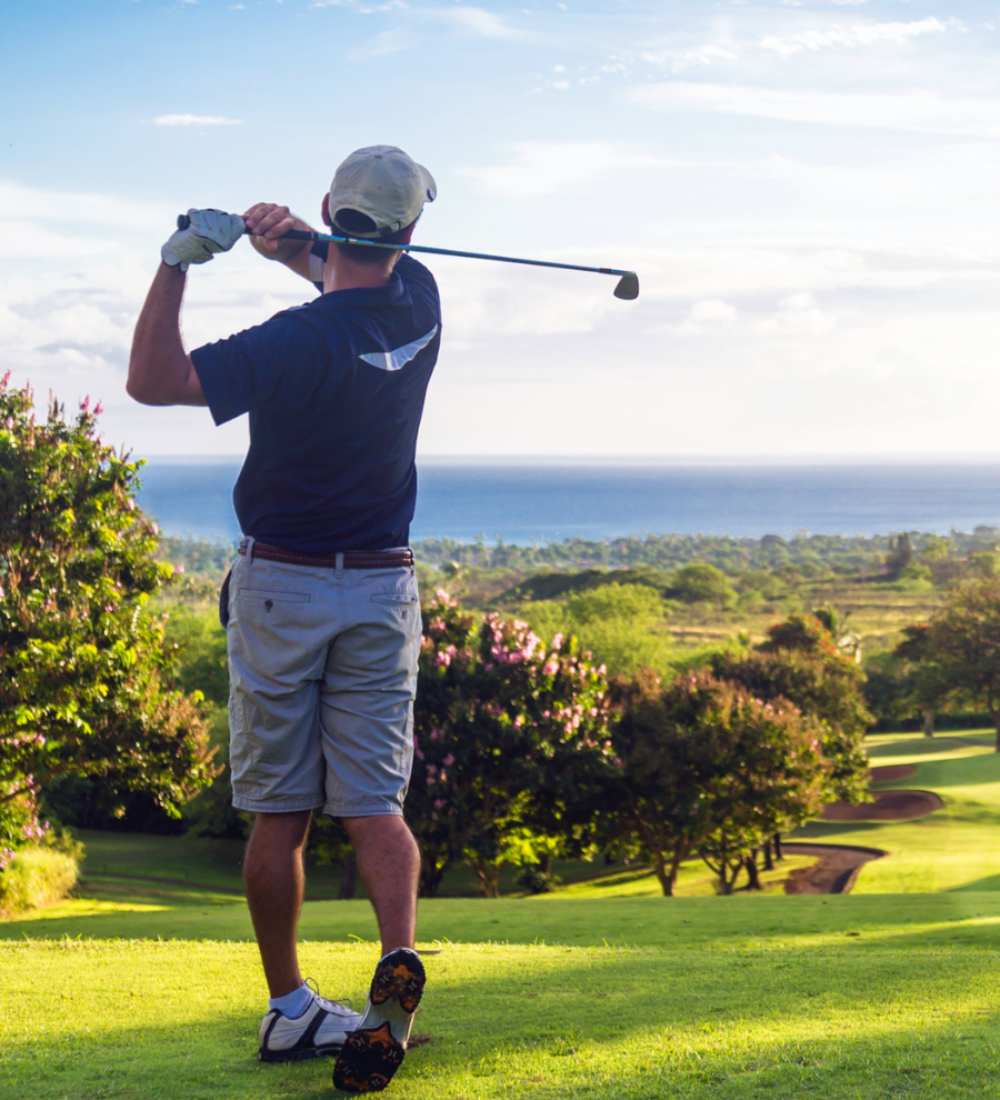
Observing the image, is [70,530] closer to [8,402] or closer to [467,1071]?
[8,402]

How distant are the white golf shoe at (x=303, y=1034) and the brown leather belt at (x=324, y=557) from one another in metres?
1.36

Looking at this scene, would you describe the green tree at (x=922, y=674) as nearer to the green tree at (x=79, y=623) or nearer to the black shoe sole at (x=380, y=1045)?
the green tree at (x=79, y=623)

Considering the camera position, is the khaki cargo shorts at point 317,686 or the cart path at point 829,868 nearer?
the khaki cargo shorts at point 317,686

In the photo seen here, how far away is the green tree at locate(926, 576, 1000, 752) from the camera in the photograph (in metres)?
51.5

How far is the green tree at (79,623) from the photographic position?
15.8m

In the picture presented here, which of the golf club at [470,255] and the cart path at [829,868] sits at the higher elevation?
the golf club at [470,255]

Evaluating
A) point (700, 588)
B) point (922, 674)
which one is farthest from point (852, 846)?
point (700, 588)

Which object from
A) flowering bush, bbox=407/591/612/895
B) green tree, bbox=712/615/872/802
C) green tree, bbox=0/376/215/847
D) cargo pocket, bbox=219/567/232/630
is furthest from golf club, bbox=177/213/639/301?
green tree, bbox=712/615/872/802

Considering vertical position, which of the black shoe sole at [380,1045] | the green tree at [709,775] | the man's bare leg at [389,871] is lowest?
the green tree at [709,775]

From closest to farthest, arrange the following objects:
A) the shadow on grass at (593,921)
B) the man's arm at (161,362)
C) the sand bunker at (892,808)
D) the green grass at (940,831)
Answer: the man's arm at (161,362)
the shadow on grass at (593,921)
the green grass at (940,831)
the sand bunker at (892,808)

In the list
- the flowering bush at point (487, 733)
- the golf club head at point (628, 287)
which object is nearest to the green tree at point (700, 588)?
the flowering bush at point (487, 733)

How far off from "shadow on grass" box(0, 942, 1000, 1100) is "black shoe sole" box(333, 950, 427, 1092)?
84 mm

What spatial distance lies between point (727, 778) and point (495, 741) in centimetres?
621

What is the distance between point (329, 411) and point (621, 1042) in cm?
210
